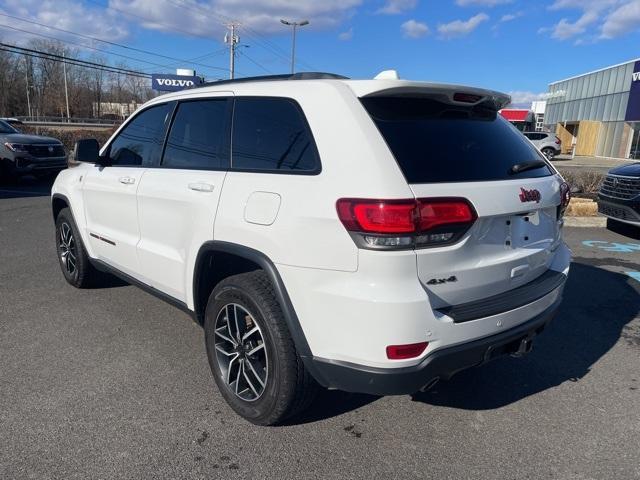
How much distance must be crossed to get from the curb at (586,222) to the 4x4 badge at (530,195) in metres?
Result: 6.95

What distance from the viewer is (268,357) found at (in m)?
2.61

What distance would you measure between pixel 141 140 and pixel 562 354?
143 inches

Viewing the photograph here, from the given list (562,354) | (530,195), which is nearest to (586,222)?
(562,354)

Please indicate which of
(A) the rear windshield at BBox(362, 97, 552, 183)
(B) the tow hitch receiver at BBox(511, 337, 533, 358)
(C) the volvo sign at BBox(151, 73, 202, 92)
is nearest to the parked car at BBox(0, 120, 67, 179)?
(A) the rear windshield at BBox(362, 97, 552, 183)

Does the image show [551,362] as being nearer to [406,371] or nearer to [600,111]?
[406,371]

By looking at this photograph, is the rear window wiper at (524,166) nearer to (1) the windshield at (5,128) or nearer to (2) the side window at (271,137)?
(2) the side window at (271,137)

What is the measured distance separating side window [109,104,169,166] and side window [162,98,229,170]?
0.20 meters

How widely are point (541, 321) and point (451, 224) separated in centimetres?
98

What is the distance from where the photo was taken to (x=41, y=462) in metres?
2.49

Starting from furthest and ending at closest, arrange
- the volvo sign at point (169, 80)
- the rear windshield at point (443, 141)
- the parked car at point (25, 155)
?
1. the volvo sign at point (169, 80)
2. the parked car at point (25, 155)
3. the rear windshield at point (443, 141)

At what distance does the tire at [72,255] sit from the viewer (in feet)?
15.6

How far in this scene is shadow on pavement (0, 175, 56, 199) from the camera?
1181 centimetres

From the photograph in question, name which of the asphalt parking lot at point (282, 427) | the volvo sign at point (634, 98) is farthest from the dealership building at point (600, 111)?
the asphalt parking lot at point (282, 427)

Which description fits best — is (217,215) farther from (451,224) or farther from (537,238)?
(537,238)
